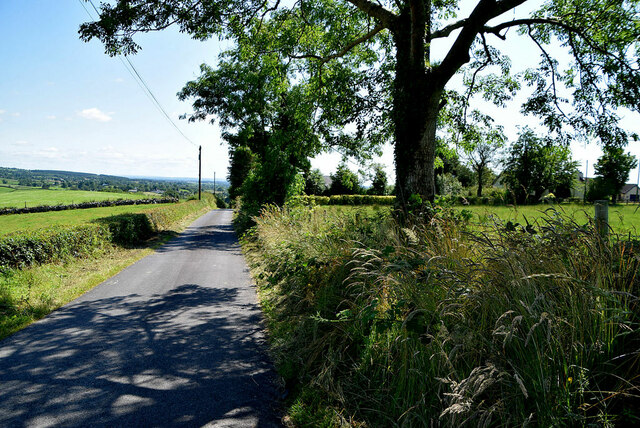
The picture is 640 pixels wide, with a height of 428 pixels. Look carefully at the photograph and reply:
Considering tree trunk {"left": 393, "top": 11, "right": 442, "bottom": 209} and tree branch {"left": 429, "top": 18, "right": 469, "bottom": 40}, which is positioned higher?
tree branch {"left": 429, "top": 18, "right": 469, "bottom": 40}

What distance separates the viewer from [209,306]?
695 centimetres

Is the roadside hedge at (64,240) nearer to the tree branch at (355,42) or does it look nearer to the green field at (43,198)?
the tree branch at (355,42)

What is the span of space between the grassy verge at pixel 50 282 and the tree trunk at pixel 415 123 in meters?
7.01

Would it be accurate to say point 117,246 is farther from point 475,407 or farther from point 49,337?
point 475,407

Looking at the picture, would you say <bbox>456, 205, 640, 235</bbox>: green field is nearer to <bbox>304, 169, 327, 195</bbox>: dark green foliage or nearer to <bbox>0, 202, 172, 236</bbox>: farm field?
<bbox>0, 202, 172, 236</bbox>: farm field

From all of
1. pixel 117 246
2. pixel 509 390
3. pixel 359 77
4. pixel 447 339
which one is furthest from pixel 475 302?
pixel 117 246

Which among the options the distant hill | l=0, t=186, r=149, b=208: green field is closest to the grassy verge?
l=0, t=186, r=149, b=208: green field

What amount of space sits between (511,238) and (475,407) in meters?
1.74

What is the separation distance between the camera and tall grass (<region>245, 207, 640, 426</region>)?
214cm

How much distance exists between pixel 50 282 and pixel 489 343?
913cm

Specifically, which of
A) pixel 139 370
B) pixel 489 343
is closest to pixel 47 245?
pixel 139 370

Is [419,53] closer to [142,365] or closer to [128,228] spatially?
[142,365]

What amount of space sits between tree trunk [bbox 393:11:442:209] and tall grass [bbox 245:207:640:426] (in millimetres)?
3475

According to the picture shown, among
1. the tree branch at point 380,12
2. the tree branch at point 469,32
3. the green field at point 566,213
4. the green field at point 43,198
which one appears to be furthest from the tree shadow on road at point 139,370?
the green field at point 43,198
